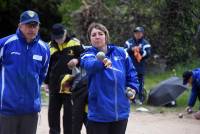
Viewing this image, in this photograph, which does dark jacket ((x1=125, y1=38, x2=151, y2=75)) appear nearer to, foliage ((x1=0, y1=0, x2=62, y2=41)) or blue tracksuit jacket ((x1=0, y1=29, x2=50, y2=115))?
blue tracksuit jacket ((x1=0, y1=29, x2=50, y2=115))

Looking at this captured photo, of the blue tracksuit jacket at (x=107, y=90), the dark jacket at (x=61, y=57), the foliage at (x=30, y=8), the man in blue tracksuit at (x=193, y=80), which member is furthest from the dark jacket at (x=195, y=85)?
the foliage at (x=30, y=8)

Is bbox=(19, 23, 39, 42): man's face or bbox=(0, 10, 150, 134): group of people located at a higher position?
bbox=(19, 23, 39, 42): man's face

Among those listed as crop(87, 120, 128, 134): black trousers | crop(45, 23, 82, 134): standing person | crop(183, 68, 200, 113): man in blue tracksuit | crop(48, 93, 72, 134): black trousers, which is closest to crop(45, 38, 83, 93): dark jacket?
crop(45, 23, 82, 134): standing person

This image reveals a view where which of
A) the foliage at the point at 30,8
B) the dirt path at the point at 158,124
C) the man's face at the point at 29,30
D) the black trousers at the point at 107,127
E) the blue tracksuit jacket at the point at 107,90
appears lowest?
the dirt path at the point at 158,124

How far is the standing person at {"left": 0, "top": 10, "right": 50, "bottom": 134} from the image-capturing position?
5363 millimetres

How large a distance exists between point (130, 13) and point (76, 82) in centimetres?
1047

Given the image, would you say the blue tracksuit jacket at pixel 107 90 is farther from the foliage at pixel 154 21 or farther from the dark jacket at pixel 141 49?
the foliage at pixel 154 21

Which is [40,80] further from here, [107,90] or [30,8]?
[30,8]

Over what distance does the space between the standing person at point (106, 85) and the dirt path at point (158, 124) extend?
11.2ft

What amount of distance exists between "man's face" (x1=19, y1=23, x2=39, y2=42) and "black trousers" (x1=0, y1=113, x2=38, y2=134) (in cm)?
80

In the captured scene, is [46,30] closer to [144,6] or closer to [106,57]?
[144,6]

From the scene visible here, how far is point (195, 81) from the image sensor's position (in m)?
10.1

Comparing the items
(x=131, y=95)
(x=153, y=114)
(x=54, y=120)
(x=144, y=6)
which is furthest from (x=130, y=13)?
(x=131, y=95)

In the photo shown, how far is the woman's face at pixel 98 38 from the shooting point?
531 cm
